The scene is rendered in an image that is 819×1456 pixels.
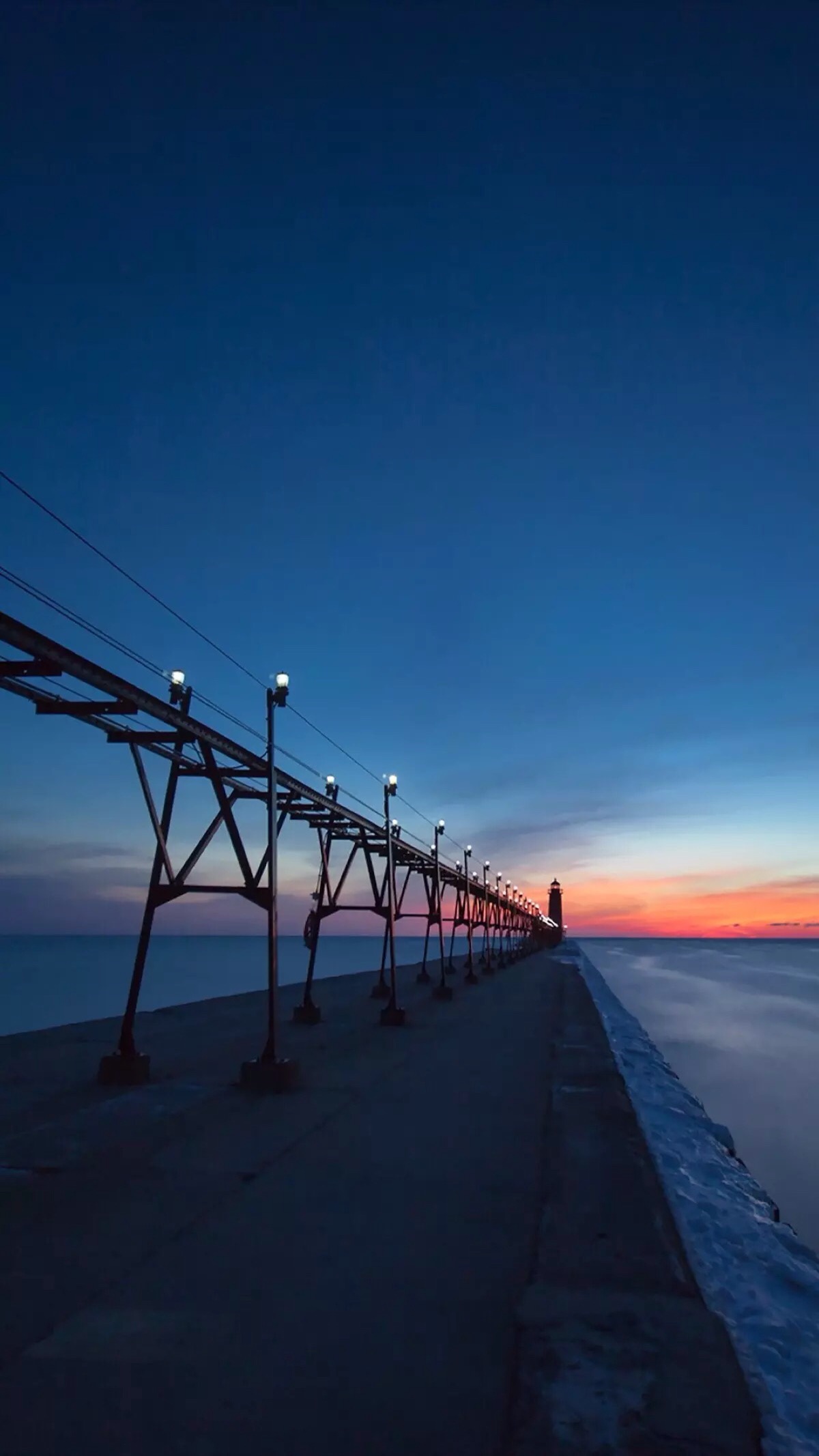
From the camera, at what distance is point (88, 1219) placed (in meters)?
7.48

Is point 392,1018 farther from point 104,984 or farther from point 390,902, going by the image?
point 104,984

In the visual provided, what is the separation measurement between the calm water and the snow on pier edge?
11.6ft

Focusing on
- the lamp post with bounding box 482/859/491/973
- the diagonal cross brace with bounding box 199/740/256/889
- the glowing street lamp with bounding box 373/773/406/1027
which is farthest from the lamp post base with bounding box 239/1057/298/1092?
the lamp post with bounding box 482/859/491/973

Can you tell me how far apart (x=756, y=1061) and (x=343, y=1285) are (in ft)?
130

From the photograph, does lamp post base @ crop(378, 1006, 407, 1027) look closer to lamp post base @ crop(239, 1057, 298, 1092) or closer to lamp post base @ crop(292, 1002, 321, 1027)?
lamp post base @ crop(292, 1002, 321, 1027)

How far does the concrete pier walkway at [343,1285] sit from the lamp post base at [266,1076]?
48 centimetres

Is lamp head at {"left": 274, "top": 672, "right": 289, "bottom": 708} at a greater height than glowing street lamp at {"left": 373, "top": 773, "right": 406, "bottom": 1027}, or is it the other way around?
lamp head at {"left": 274, "top": 672, "right": 289, "bottom": 708}

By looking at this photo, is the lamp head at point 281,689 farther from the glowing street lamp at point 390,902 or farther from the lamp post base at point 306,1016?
the lamp post base at point 306,1016

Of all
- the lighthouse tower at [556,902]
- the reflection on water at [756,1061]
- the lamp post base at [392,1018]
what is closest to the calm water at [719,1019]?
the reflection on water at [756,1061]

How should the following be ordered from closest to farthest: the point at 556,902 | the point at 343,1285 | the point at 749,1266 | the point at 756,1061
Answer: the point at 343,1285, the point at 749,1266, the point at 756,1061, the point at 556,902

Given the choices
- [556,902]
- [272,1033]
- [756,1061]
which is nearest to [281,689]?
[272,1033]

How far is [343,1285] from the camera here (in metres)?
6.11

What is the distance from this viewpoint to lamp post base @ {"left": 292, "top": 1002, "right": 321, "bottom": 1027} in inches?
917

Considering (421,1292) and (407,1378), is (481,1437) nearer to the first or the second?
(407,1378)
